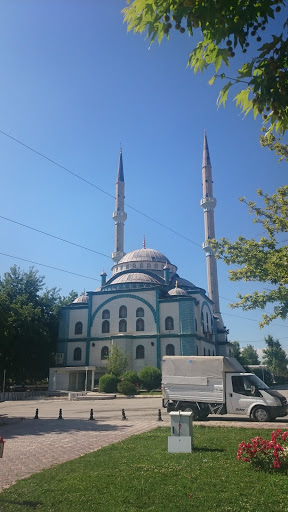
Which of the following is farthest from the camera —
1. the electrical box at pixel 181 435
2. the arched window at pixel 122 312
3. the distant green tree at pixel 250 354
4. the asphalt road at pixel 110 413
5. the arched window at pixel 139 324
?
the distant green tree at pixel 250 354

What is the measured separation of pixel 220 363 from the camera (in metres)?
15.6

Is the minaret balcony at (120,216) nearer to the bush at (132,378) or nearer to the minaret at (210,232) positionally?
the minaret at (210,232)

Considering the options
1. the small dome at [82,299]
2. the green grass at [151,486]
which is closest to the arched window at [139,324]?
the small dome at [82,299]

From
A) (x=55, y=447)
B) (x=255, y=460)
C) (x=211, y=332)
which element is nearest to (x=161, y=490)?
(x=255, y=460)

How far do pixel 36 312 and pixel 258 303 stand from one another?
3285cm

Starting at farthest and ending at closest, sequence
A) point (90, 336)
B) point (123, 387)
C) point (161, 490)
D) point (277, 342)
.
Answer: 1. point (277, 342)
2. point (90, 336)
3. point (123, 387)
4. point (161, 490)

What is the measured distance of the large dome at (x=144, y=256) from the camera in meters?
60.2

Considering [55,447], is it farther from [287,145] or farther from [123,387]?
[123,387]

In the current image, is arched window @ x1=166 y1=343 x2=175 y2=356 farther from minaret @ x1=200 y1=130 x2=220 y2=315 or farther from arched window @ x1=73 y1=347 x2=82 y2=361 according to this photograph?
minaret @ x1=200 y1=130 x2=220 y2=315

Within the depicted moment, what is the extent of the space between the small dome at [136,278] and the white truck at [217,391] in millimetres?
33141

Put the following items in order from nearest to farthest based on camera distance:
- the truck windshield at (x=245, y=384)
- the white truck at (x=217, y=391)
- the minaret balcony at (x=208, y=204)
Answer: the white truck at (x=217, y=391) < the truck windshield at (x=245, y=384) < the minaret balcony at (x=208, y=204)

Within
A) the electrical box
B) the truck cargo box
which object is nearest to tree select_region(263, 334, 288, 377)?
the truck cargo box

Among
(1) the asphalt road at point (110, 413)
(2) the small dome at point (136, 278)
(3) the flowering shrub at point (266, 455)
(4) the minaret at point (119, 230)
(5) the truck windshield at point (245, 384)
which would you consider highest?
(4) the minaret at point (119, 230)

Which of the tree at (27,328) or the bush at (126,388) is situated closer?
the bush at (126,388)
